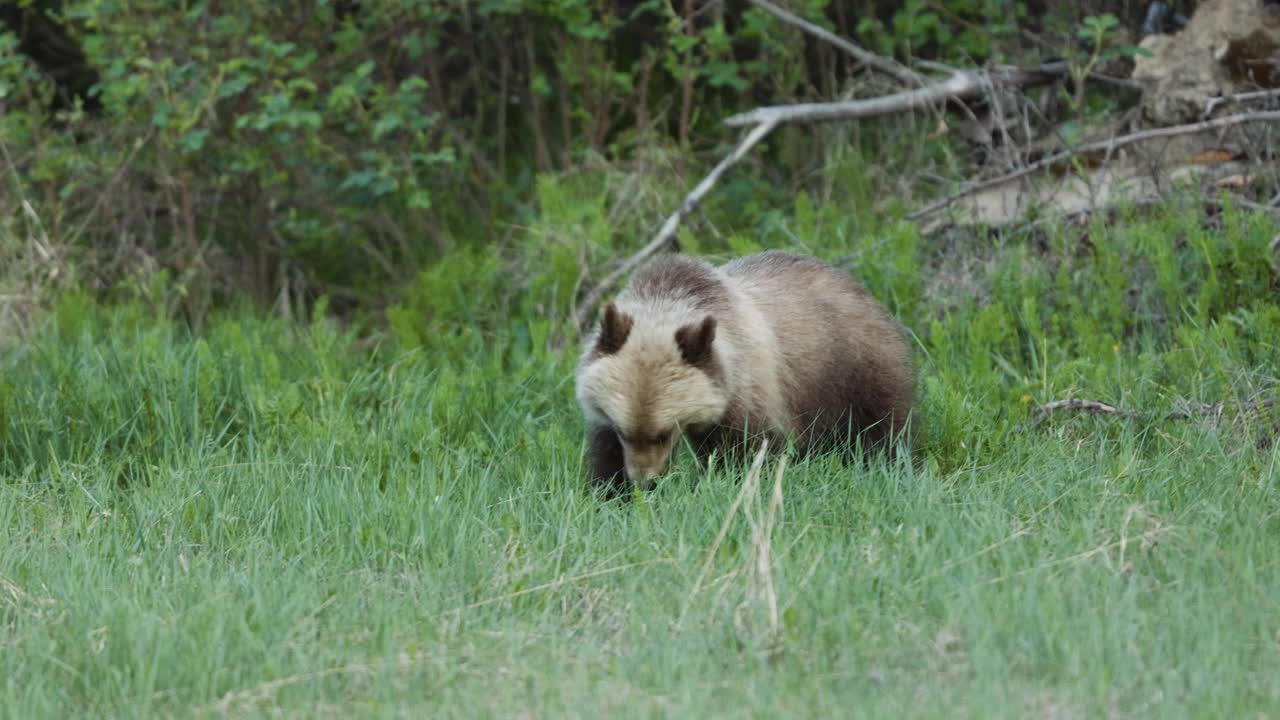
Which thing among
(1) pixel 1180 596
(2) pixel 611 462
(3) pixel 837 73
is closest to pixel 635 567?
(2) pixel 611 462

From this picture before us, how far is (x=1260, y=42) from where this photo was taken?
8.70 m

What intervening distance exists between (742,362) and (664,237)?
3180mm

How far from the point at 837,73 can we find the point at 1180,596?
7494 mm

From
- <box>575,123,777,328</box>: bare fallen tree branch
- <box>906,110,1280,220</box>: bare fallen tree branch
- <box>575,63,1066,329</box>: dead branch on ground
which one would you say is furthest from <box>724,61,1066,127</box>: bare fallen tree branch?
<box>906,110,1280,220</box>: bare fallen tree branch

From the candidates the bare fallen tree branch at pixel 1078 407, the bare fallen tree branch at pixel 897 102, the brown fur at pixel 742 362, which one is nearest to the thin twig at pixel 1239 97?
the bare fallen tree branch at pixel 897 102

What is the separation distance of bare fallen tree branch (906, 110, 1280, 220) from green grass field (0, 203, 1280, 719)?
18.2 inches

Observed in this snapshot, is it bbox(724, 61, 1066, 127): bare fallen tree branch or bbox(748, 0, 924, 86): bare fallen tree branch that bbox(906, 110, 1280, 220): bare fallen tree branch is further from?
bbox(748, 0, 924, 86): bare fallen tree branch

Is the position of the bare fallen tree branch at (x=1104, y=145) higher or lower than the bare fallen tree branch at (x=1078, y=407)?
higher

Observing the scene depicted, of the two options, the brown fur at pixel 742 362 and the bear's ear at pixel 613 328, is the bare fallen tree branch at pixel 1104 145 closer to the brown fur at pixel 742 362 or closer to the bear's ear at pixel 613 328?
the brown fur at pixel 742 362

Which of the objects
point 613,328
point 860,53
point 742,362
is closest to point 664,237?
point 860,53

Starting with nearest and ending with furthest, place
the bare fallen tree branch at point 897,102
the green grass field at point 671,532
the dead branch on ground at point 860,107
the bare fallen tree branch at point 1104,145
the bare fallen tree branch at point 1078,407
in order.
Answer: the green grass field at point 671,532
the bare fallen tree branch at point 1078,407
the bare fallen tree branch at point 1104,145
the dead branch on ground at point 860,107
the bare fallen tree branch at point 897,102

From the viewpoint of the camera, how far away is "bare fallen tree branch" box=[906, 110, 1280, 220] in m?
7.89

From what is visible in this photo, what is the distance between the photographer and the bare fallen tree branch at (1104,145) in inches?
311

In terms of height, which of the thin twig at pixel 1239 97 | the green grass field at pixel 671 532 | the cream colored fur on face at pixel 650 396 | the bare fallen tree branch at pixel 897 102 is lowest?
the green grass field at pixel 671 532
